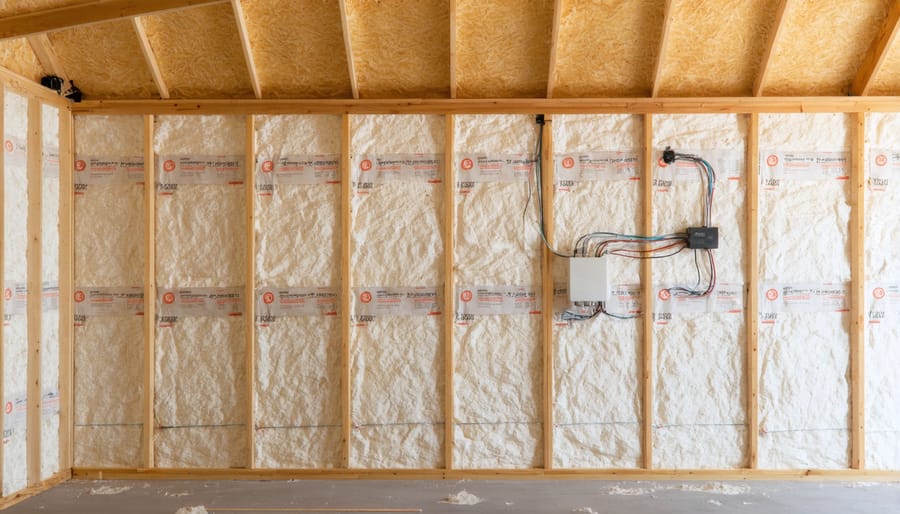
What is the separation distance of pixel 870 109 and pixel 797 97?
1.64 ft

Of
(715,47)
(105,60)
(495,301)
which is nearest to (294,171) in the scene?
(105,60)

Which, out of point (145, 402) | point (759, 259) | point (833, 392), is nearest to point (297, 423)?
point (145, 402)

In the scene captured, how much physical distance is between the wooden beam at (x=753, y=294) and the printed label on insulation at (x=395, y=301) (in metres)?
2.11

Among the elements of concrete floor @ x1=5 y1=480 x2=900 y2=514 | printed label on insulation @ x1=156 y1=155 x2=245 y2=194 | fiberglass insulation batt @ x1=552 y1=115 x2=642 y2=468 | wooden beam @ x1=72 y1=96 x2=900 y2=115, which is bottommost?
concrete floor @ x1=5 y1=480 x2=900 y2=514

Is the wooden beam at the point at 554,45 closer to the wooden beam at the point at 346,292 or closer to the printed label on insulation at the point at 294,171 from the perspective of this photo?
the wooden beam at the point at 346,292

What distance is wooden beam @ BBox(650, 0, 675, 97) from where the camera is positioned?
396cm

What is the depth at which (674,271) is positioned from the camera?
434 cm

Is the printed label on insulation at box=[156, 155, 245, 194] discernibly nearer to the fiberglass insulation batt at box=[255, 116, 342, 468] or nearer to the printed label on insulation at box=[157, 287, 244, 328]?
the fiberglass insulation batt at box=[255, 116, 342, 468]

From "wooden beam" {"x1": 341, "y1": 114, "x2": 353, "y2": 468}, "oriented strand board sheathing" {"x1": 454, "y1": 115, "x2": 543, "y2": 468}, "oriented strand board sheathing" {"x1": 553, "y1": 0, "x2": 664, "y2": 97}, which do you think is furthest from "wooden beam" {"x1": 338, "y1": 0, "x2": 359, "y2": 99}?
"oriented strand board sheathing" {"x1": 553, "y1": 0, "x2": 664, "y2": 97}

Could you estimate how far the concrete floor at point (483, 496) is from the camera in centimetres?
375

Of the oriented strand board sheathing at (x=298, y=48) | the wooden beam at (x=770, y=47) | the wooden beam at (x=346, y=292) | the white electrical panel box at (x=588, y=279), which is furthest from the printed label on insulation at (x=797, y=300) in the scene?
the oriented strand board sheathing at (x=298, y=48)

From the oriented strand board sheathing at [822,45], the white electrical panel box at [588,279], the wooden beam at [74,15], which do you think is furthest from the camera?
the white electrical panel box at [588,279]

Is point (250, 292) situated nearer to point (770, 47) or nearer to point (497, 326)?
point (497, 326)

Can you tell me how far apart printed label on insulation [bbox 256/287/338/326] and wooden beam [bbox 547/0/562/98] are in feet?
6.61
